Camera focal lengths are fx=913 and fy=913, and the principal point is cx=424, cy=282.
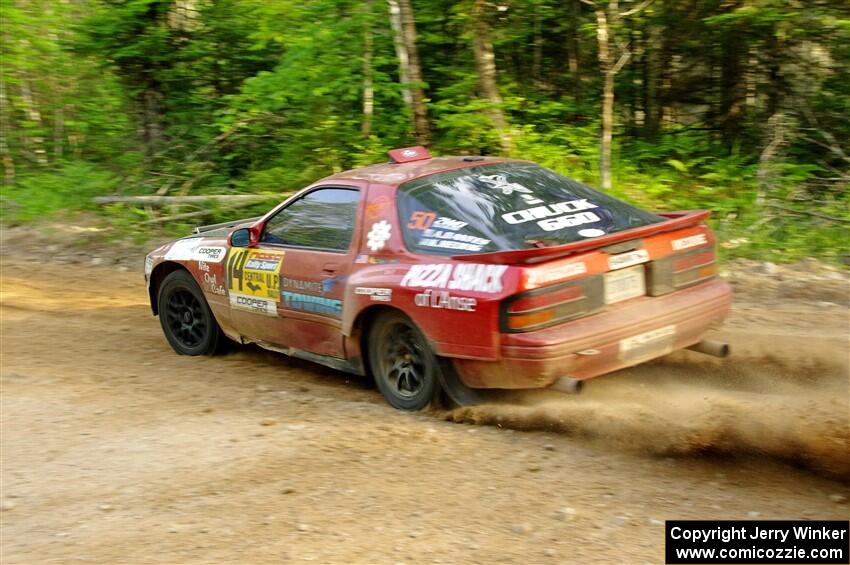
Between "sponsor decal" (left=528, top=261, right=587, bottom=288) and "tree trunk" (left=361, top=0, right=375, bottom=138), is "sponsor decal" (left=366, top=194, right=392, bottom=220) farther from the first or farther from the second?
"tree trunk" (left=361, top=0, right=375, bottom=138)

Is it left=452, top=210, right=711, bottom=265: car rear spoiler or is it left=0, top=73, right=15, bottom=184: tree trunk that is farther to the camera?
left=0, top=73, right=15, bottom=184: tree trunk

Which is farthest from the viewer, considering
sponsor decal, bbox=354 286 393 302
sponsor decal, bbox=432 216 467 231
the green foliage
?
the green foliage

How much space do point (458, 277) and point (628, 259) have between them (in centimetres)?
96

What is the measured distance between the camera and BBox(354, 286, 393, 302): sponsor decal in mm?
5336

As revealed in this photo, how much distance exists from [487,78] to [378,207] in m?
5.81

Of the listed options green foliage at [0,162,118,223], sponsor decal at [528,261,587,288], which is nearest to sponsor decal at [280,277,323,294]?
sponsor decal at [528,261,587,288]

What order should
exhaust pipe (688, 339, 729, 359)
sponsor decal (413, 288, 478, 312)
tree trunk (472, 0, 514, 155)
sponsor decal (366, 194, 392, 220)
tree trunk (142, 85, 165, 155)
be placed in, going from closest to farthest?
1. sponsor decal (413, 288, 478, 312)
2. exhaust pipe (688, 339, 729, 359)
3. sponsor decal (366, 194, 392, 220)
4. tree trunk (472, 0, 514, 155)
5. tree trunk (142, 85, 165, 155)

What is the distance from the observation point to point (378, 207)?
18.5ft

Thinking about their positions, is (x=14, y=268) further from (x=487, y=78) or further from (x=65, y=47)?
(x=487, y=78)

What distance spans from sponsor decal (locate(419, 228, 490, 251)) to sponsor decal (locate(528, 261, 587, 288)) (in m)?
0.43

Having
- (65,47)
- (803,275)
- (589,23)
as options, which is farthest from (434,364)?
(65,47)

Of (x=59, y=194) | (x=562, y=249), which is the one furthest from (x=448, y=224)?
(x=59, y=194)

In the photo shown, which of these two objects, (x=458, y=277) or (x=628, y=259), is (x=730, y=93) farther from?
(x=458, y=277)

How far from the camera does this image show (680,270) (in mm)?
5332
